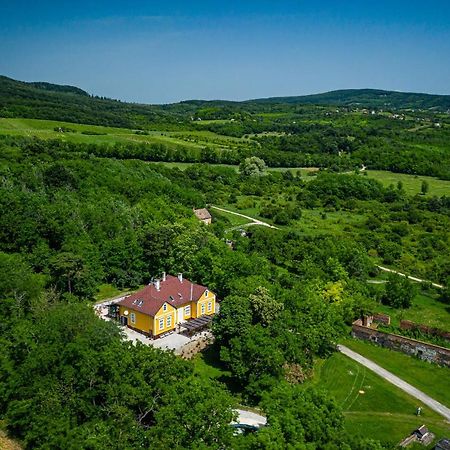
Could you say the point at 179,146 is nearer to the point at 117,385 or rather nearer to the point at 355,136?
the point at 355,136

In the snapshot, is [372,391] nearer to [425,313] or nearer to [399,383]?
[399,383]

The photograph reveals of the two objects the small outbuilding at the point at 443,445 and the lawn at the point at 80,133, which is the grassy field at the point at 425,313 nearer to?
the small outbuilding at the point at 443,445

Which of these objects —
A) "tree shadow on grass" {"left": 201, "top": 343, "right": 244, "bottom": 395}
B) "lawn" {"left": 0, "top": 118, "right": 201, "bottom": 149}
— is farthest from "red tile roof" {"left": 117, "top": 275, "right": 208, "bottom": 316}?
"lawn" {"left": 0, "top": 118, "right": 201, "bottom": 149}

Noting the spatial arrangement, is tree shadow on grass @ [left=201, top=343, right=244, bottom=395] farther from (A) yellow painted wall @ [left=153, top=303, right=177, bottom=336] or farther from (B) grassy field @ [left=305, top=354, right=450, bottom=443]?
(B) grassy field @ [left=305, top=354, right=450, bottom=443]

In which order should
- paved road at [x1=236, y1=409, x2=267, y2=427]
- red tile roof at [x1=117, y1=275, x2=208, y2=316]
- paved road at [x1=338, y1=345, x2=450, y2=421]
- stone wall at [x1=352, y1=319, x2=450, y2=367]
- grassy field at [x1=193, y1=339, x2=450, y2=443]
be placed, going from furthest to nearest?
1. stone wall at [x1=352, y1=319, x2=450, y2=367]
2. red tile roof at [x1=117, y1=275, x2=208, y2=316]
3. paved road at [x1=338, y1=345, x2=450, y2=421]
4. grassy field at [x1=193, y1=339, x2=450, y2=443]
5. paved road at [x1=236, y1=409, x2=267, y2=427]

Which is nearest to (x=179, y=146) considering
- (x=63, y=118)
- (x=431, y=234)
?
(x=63, y=118)

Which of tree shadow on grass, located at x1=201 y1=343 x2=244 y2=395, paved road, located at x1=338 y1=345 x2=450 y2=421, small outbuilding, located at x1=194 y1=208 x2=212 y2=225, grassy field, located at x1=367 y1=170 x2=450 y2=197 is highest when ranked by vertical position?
small outbuilding, located at x1=194 y1=208 x2=212 y2=225

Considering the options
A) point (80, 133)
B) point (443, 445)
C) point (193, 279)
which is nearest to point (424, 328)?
point (443, 445)
